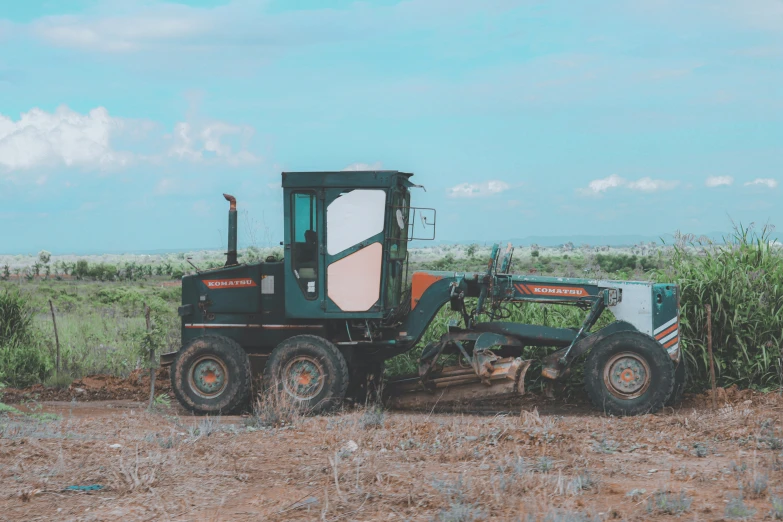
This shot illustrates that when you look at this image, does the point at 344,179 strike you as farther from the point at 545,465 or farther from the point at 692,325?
the point at 692,325

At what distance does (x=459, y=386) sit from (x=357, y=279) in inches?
67.9

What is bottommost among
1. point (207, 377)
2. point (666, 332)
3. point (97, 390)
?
point (97, 390)

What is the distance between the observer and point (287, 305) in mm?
10133

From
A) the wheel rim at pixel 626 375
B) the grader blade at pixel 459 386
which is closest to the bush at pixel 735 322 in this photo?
the wheel rim at pixel 626 375

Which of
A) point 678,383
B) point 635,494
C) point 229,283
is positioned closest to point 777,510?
point 635,494

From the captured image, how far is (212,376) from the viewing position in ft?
34.1

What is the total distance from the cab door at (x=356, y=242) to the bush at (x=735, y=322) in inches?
156

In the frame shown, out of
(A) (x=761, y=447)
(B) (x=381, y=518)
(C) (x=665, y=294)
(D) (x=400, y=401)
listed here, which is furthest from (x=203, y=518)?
(C) (x=665, y=294)

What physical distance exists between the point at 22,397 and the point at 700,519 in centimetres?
1021

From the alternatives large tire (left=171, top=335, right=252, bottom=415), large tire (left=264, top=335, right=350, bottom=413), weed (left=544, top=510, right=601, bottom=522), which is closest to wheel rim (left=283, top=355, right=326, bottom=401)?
large tire (left=264, top=335, right=350, bottom=413)

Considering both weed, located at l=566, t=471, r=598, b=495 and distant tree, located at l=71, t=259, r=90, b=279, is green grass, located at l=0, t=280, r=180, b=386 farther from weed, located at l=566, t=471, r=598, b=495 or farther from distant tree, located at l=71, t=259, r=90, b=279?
distant tree, located at l=71, t=259, r=90, b=279

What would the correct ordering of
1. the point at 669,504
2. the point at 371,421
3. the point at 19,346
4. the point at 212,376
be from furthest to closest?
the point at 19,346, the point at 212,376, the point at 371,421, the point at 669,504

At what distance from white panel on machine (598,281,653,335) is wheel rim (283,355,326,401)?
3448mm

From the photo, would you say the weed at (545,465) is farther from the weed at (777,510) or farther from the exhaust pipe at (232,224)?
the exhaust pipe at (232,224)
